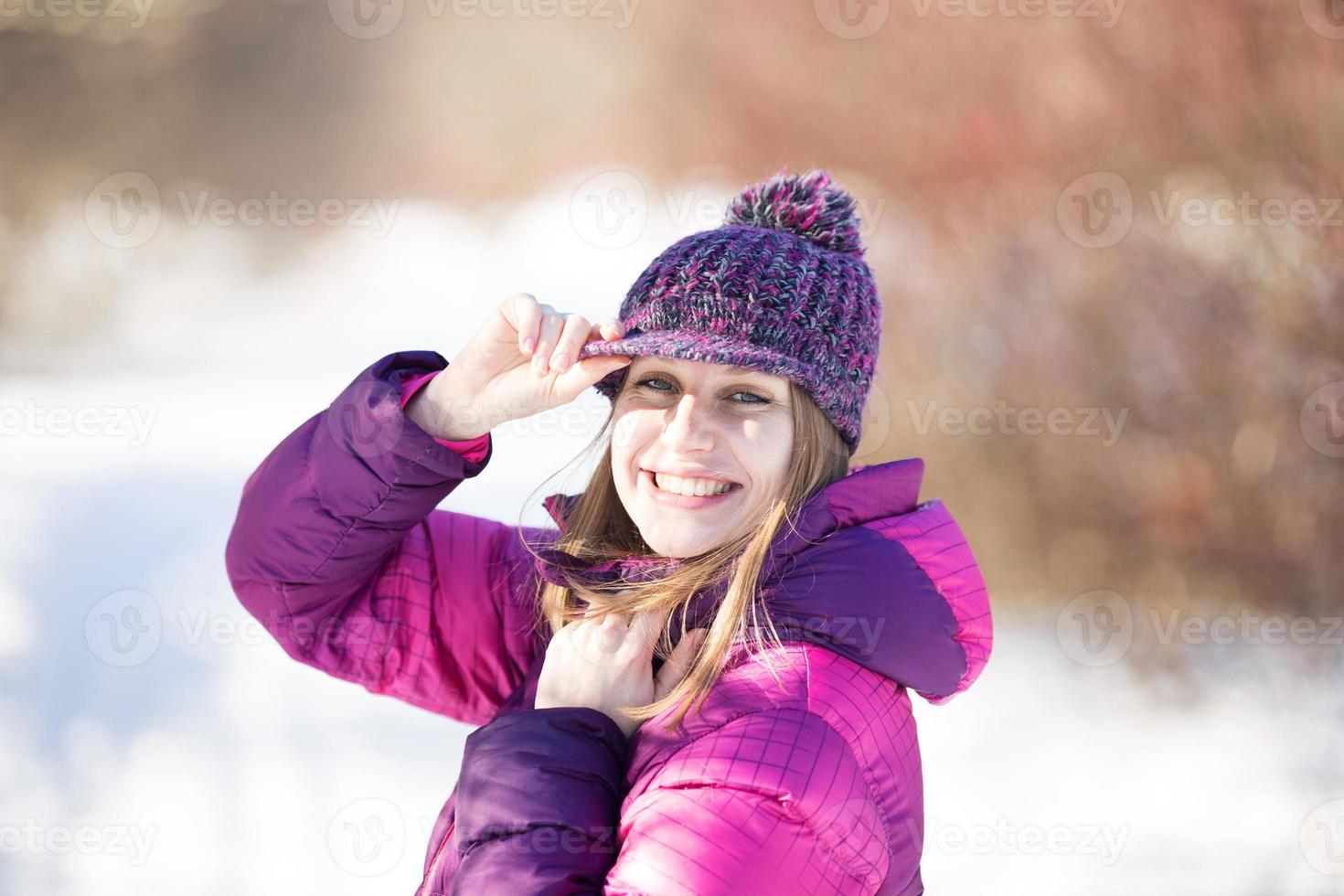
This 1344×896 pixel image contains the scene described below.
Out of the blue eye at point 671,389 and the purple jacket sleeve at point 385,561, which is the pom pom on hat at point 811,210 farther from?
the purple jacket sleeve at point 385,561

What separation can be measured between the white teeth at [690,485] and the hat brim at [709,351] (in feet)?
0.57

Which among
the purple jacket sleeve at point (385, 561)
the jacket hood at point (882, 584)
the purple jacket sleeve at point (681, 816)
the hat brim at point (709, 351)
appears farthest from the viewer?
the purple jacket sleeve at point (385, 561)

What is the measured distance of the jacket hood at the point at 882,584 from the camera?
1327 millimetres

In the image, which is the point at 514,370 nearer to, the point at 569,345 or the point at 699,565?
the point at 569,345

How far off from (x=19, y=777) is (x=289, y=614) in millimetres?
2548

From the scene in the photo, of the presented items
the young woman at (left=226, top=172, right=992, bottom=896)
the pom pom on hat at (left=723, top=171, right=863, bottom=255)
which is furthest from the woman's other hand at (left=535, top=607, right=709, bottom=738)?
the pom pom on hat at (left=723, top=171, right=863, bottom=255)

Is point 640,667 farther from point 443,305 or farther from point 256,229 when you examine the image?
point 256,229

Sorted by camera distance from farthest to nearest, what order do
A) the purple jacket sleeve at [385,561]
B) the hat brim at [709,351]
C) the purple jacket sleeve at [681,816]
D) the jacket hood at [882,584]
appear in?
the purple jacket sleeve at [385,561] → the hat brim at [709,351] → the jacket hood at [882,584] → the purple jacket sleeve at [681,816]

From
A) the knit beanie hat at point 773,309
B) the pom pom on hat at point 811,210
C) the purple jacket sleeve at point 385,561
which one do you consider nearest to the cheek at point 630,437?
the knit beanie hat at point 773,309

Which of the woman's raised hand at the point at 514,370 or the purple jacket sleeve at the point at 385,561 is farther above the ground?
the woman's raised hand at the point at 514,370

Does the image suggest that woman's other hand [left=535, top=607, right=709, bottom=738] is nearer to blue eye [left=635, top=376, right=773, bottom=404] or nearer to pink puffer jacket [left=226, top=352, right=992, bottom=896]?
pink puffer jacket [left=226, top=352, right=992, bottom=896]

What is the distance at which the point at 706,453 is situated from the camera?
149 cm

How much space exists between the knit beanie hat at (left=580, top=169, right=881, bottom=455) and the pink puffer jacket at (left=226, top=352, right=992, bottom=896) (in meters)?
0.17

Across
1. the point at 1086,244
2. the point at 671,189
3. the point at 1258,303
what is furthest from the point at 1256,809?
the point at 671,189
